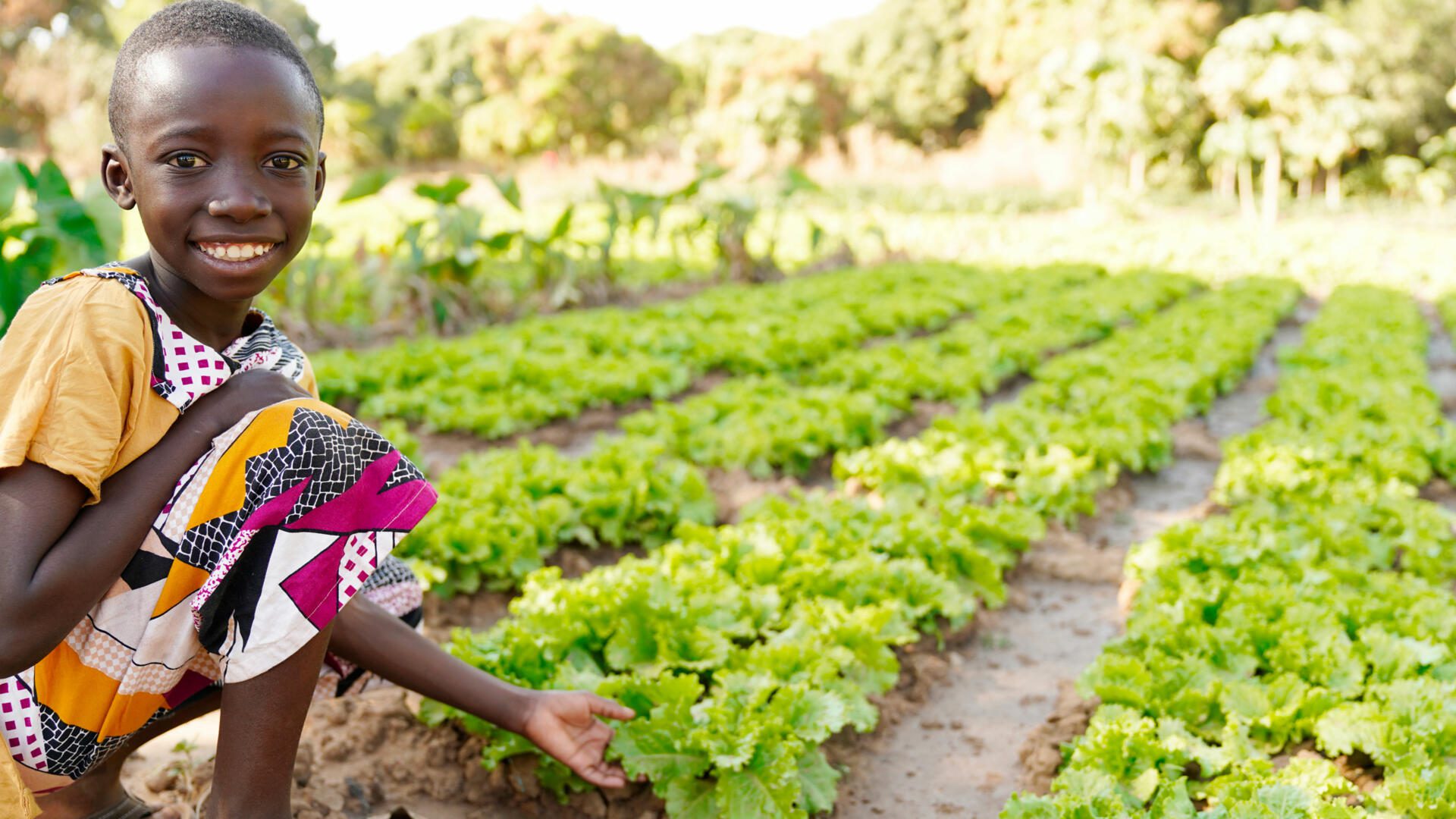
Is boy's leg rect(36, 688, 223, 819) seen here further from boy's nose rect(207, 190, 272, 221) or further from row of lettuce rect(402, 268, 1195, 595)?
row of lettuce rect(402, 268, 1195, 595)

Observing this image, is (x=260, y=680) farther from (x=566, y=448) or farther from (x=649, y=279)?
(x=649, y=279)

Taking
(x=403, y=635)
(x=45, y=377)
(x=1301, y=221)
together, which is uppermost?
(x=45, y=377)

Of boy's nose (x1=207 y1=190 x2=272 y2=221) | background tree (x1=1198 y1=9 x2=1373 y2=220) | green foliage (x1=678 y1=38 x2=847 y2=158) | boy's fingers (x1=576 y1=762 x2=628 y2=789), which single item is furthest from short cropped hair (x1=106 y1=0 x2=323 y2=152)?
green foliage (x1=678 y1=38 x2=847 y2=158)

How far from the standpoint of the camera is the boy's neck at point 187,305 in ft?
5.52

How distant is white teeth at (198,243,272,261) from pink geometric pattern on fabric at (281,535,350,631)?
0.48 meters

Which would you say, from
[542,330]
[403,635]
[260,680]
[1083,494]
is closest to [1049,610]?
[1083,494]

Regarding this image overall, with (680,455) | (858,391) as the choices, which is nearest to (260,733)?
(680,455)

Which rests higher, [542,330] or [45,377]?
[45,377]

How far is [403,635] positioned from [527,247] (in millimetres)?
8521

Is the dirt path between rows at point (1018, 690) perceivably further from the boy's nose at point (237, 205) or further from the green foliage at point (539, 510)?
the boy's nose at point (237, 205)

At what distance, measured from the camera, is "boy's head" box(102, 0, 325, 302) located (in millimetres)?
1541

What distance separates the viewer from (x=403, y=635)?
82.4 inches

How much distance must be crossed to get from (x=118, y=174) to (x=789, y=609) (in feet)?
7.46

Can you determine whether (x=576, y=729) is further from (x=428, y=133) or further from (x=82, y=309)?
(x=428, y=133)
